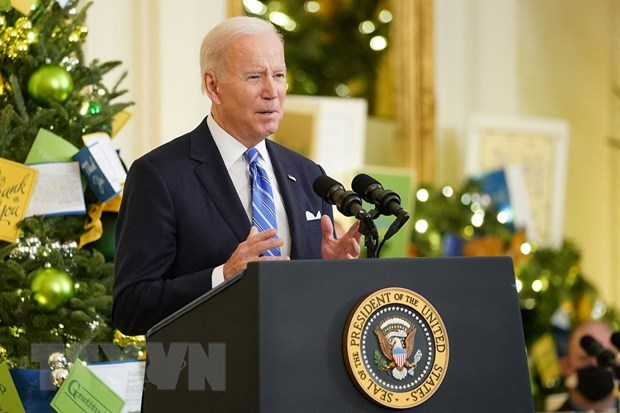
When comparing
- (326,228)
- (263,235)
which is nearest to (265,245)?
(263,235)

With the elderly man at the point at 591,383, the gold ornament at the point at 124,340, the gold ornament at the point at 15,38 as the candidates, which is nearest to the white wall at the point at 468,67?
the elderly man at the point at 591,383

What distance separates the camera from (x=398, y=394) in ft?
7.35

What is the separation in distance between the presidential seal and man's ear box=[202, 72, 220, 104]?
82 cm

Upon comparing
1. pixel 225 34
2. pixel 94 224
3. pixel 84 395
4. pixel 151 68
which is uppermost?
pixel 151 68


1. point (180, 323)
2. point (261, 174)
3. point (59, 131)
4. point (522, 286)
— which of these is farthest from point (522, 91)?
point (180, 323)

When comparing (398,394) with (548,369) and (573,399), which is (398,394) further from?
(548,369)

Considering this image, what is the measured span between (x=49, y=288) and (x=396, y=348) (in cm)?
160

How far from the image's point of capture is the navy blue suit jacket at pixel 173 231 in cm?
264

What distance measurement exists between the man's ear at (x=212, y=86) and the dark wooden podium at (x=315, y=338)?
0.64m

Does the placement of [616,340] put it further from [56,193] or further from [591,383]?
[56,193]

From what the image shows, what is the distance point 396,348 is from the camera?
2.25 meters

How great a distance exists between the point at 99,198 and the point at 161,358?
1.36m

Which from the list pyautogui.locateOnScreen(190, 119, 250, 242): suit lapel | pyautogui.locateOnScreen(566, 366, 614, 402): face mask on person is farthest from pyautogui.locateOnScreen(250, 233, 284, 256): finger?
pyautogui.locateOnScreen(566, 366, 614, 402): face mask on person

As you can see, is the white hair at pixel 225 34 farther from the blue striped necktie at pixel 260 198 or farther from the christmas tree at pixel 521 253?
the christmas tree at pixel 521 253
